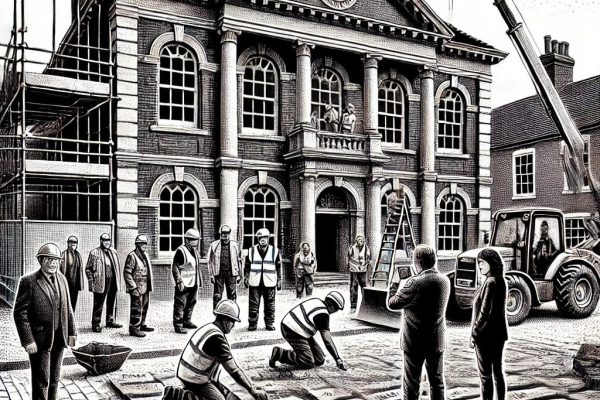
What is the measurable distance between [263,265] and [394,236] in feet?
2.51

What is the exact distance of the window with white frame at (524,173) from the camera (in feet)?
10.00

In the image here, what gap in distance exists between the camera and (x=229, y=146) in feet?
8.65

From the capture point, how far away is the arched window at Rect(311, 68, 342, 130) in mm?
2854

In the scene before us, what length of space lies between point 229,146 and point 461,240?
144cm

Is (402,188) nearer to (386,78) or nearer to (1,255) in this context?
(386,78)

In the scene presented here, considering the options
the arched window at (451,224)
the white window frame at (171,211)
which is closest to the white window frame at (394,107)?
the arched window at (451,224)

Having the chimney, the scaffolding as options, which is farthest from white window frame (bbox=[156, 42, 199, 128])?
the chimney

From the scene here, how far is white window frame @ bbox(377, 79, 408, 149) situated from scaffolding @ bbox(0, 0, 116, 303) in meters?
1.48

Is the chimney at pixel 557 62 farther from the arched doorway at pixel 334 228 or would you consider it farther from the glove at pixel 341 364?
the glove at pixel 341 364

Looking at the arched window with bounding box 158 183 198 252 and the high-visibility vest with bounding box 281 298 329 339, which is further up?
the arched window with bounding box 158 183 198 252

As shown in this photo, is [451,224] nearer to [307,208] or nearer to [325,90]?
[307,208]

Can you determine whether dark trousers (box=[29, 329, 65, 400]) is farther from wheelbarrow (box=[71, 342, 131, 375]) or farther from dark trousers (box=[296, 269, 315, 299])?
dark trousers (box=[296, 269, 315, 299])

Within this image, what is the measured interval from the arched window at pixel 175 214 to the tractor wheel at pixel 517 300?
1797mm

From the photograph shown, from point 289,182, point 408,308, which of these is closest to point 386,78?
point 289,182
